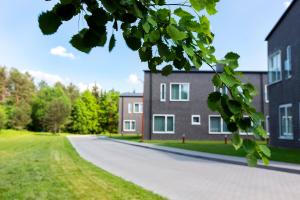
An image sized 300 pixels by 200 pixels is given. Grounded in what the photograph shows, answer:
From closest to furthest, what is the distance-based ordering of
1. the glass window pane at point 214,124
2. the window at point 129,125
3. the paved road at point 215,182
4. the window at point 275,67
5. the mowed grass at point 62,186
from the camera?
1. the mowed grass at point 62,186
2. the paved road at point 215,182
3. the window at point 275,67
4. the glass window pane at point 214,124
5. the window at point 129,125

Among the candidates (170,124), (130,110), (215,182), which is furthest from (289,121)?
(130,110)

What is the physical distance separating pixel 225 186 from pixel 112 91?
2746 inches

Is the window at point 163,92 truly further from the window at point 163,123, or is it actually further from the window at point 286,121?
the window at point 286,121

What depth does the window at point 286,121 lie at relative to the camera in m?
22.8

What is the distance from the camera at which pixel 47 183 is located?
8.86 meters

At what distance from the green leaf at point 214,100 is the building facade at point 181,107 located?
119ft

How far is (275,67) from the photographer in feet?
81.9

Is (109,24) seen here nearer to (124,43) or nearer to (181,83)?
(124,43)

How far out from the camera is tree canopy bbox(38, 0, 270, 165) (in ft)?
5.90

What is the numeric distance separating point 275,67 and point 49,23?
24.8m

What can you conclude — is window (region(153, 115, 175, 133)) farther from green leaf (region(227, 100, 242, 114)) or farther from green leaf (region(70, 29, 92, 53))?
green leaf (region(70, 29, 92, 53))

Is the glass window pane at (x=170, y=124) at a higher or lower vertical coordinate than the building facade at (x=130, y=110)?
lower

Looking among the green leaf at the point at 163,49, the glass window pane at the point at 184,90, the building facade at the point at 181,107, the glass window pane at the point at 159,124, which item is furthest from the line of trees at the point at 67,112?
the green leaf at the point at 163,49

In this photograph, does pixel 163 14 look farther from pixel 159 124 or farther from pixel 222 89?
pixel 159 124
